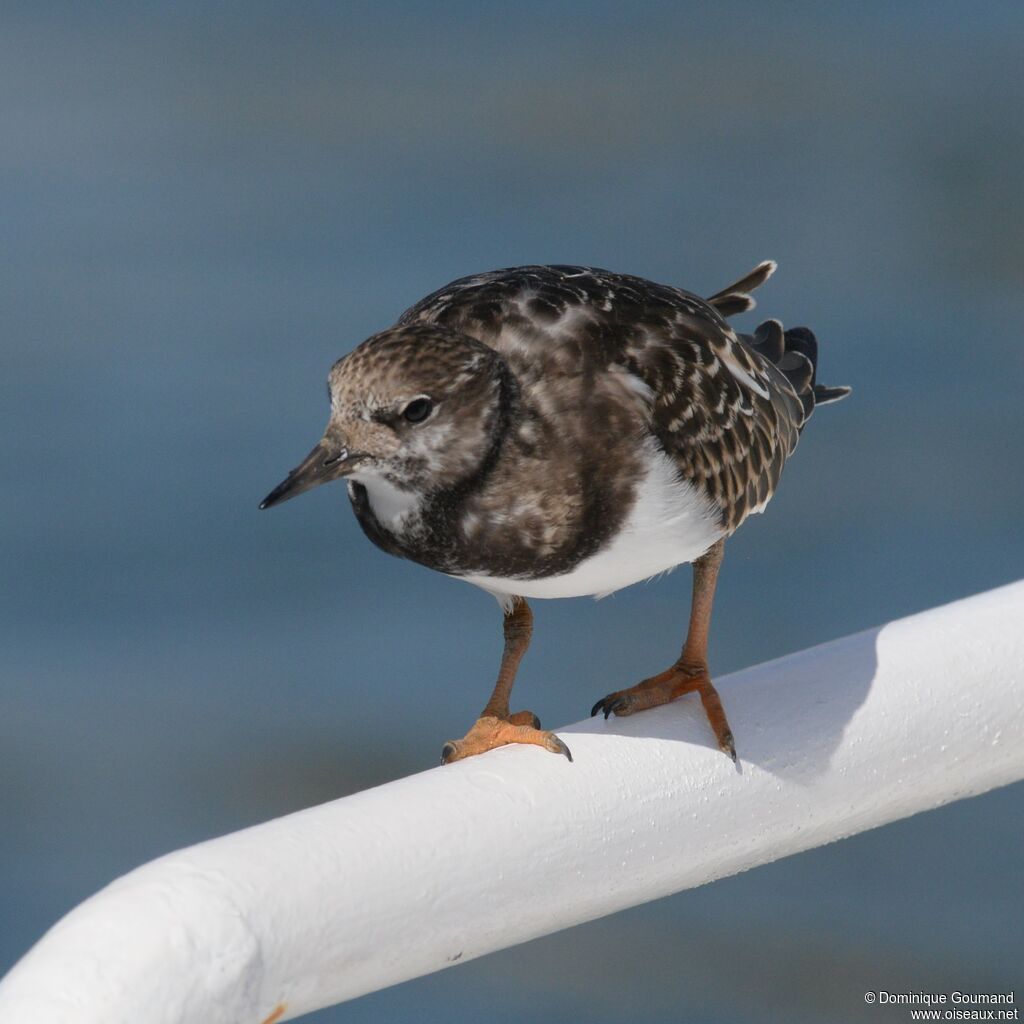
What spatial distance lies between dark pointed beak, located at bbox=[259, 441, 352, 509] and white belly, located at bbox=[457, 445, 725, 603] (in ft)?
1.44

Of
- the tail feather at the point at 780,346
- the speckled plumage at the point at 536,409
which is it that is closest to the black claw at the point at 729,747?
the speckled plumage at the point at 536,409

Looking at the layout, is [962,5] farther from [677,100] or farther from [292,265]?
[292,265]

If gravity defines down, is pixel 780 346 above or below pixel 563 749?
above

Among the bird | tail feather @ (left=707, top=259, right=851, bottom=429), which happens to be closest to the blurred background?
tail feather @ (left=707, top=259, right=851, bottom=429)

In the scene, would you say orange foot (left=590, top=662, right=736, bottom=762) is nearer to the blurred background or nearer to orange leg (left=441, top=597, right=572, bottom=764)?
orange leg (left=441, top=597, right=572, bottom=764)

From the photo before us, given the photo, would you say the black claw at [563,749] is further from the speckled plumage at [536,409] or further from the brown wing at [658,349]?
the brown wing at [658,349]

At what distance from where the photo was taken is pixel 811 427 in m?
10.5

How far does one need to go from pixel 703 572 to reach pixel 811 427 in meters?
6.48

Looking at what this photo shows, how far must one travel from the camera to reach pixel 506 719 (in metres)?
3.83

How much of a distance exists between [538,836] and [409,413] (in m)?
0.90

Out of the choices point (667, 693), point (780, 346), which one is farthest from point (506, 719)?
point (780, 346)

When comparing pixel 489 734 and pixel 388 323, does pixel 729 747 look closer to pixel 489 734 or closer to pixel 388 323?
pixel 489 734

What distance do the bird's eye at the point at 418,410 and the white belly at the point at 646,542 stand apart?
1.34 ft

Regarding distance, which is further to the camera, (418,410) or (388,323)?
(388,323)
